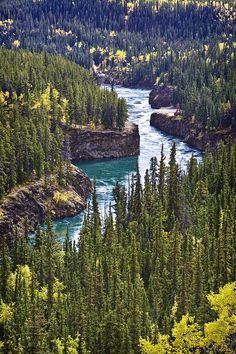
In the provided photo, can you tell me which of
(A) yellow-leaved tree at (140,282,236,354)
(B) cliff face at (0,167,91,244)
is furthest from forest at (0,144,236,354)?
(B) cliff face at (0,167,91,244)

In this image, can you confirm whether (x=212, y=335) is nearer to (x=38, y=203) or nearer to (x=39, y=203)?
(x=38, y=203)

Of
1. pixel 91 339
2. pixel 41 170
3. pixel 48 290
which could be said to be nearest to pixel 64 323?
pixel 91 339

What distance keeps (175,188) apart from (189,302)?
182 feet

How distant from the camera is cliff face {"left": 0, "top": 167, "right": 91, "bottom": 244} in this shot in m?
143

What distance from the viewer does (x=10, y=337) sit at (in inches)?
3433

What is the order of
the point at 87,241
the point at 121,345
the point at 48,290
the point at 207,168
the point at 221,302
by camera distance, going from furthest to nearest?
1. the point at 207,168
2. the point at 87,241
3. the point at 48,290
4. the point at 121,345
5. the point at 221,302

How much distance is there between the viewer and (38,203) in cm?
15500

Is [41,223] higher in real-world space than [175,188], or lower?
lower

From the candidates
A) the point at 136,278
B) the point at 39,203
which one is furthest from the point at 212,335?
the point at 39,203

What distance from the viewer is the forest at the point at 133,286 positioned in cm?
7694

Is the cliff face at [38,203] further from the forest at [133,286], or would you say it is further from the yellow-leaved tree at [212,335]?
the yellow-leaved tree at [212,335]

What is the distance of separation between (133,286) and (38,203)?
60166mm

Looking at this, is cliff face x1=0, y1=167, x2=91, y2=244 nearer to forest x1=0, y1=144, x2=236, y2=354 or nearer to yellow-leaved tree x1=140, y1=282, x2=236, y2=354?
forest x1=0, y1=144, x2=236, y2=354

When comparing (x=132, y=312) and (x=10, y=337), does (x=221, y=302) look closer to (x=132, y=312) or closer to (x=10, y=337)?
(x=132, y=312)
